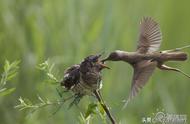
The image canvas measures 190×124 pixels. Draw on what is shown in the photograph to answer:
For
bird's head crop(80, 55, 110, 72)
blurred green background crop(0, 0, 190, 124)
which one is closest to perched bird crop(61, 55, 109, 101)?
bird's head crop(80, 55, 110, 72)

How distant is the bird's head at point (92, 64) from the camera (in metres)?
0.87

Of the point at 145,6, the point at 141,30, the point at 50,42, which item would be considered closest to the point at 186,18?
the point at 145,6

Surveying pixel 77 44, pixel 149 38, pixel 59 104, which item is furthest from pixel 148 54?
pixel 77 44

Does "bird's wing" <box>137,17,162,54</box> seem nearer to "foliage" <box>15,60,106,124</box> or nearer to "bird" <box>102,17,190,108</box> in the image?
"bird" <box>102,17,190,108</box>

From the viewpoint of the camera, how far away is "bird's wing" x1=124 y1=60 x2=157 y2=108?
810mm

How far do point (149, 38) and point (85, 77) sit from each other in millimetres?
114

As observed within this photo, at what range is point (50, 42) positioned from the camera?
2176mm

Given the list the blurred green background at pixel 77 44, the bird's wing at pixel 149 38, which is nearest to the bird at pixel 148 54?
the bird's wing at pixel 149 38

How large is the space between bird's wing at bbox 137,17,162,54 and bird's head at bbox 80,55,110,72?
6 cm

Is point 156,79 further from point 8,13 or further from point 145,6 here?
point 8,13

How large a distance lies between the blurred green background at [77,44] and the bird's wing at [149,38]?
984mm

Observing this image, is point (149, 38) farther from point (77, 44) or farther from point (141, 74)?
point (77, 44)

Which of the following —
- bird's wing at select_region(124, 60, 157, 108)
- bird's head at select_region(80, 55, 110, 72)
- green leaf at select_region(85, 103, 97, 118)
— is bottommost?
green leaf at select_region(85, 103, 97, 118)

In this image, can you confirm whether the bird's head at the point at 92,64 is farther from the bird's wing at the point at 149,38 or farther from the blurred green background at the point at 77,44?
the blurred green background at the point at 77,44
